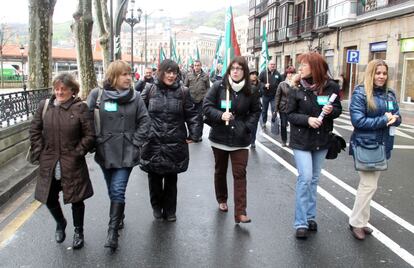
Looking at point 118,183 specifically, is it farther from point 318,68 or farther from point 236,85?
point 318,68

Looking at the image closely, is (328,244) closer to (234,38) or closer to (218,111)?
(218,111)

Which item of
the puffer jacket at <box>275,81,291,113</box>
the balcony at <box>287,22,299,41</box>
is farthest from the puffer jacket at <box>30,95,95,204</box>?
the balcony at <box>287,22,299,41</box>

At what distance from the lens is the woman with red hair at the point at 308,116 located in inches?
185

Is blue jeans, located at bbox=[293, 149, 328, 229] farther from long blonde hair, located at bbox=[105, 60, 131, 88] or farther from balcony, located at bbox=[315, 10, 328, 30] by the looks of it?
balcony, located at bbox=[315, 10, 328, 30]

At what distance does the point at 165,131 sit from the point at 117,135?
26.5 inches

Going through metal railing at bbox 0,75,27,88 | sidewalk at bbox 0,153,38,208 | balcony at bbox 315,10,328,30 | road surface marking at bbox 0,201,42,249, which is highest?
balcony at bbox 315,10,328,30

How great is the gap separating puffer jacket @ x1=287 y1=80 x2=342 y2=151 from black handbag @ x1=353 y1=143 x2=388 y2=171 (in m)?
0.38

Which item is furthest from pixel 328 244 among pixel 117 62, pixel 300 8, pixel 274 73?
pixel 300 8

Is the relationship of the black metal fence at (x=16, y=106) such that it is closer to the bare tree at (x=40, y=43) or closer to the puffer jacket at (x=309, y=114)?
the bare tree at (x=40, y=43)

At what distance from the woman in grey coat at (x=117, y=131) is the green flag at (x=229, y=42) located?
1793 millimetres

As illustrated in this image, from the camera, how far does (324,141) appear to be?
189 inches

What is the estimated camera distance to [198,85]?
1152 centimetres

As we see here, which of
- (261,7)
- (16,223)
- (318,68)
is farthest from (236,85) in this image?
(261,7)

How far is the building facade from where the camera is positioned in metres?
22.2
